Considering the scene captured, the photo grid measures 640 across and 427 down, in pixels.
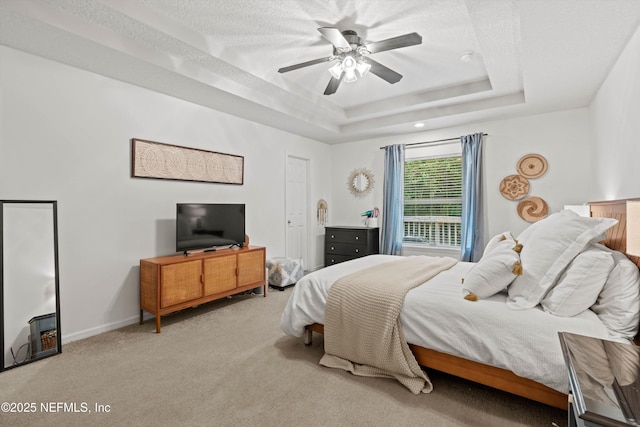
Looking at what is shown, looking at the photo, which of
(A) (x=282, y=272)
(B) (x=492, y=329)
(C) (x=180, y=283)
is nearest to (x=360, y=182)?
(A) (x=282, y=272)

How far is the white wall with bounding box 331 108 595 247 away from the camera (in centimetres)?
395

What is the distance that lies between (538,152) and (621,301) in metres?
3.17

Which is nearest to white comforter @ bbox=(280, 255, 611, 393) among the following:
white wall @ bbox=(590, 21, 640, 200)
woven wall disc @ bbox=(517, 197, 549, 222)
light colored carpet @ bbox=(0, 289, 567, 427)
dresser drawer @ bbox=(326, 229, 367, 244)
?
light colored carpet @ bbox=(0, 289, 567, 427)

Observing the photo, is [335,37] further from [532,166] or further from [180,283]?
[532,166]

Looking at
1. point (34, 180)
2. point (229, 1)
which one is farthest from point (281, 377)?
point (229, 1)

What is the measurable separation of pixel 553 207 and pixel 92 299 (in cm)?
545

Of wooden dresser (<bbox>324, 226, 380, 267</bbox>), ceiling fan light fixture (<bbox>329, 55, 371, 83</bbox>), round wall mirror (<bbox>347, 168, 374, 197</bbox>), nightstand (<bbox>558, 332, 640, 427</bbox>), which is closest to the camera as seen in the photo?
nightstand (<bbox>558, 332, 640, 427</bbox>)

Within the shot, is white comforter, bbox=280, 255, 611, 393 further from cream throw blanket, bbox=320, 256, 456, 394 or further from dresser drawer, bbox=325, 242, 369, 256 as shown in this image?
dresser drawer, bbox=325, 242, 369, 256

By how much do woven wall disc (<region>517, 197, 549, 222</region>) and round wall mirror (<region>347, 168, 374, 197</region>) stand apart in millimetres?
2359

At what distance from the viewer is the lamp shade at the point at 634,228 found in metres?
1.14

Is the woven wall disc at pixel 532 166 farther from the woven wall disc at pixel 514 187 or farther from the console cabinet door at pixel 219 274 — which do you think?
the console cabinet door at pixel 219 274

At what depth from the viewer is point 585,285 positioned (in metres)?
1.71

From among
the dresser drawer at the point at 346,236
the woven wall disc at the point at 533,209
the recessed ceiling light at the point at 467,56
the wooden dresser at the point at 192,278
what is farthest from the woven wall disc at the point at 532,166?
the wooden dresser at the point at 192,278

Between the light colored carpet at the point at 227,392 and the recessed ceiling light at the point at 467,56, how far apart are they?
9.55 feet
